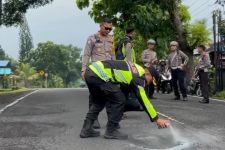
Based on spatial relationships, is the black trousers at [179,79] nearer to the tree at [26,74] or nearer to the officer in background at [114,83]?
the officer in background at [114,83]

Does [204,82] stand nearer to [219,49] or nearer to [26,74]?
[219,49]

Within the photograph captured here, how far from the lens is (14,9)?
3362 centimetres

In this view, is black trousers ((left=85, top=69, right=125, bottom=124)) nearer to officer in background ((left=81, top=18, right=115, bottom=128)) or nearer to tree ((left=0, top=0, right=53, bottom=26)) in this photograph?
officer in background ((left=81, top=18, right=115, bottom=128))

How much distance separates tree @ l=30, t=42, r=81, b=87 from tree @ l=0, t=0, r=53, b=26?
90710mm

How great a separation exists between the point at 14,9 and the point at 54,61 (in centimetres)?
9677

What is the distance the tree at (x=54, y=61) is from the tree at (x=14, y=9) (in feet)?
298

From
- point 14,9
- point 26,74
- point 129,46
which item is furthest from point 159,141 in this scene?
point 26,74

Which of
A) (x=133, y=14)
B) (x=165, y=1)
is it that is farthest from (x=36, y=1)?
(x=165, y=1)

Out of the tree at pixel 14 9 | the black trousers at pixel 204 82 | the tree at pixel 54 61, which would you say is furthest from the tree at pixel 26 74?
the black trousers at pixel 204 82

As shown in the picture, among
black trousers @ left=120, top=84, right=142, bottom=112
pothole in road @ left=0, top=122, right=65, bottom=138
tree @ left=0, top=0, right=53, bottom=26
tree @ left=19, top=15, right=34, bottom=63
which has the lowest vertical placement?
pothole in road @ left=0, top=122, right=65, bottom=138

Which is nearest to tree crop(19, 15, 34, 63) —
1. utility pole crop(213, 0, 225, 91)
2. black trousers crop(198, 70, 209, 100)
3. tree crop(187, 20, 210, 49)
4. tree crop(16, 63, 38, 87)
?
tree crop(16, 63, 38, 87)

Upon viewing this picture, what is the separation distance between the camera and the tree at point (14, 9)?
32.8 meters

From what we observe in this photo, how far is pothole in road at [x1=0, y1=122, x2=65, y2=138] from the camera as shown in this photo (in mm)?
9813

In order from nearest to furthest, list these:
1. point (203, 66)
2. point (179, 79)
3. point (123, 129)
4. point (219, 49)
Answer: point (123, 129), point (203, 66), point (179, 79), point (219, 49)
